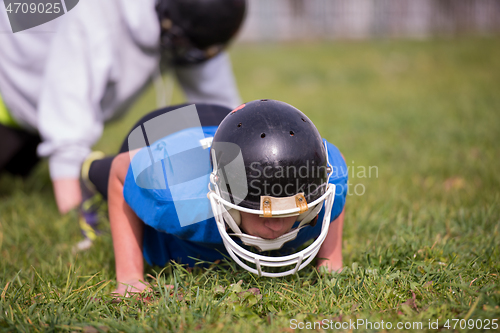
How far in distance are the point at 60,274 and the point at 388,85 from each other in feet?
20.7

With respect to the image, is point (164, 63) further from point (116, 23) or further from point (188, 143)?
point (188, 143)

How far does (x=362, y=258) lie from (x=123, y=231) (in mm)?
1175

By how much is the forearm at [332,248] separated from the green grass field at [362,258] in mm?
79

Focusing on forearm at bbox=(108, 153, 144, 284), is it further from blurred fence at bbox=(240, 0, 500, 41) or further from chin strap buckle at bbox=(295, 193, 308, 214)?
blurred fence at bbox=(240, 0, 500, 41)

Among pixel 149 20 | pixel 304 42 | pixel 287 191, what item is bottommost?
pixel 304 42

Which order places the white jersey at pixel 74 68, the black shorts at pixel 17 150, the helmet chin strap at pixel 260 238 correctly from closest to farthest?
1. the helmet chin strap at pixel 260 238
2. the white jersey at pixel 74 68
3. the black shorts at pixel 17 150

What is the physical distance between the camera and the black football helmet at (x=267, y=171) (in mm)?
1575

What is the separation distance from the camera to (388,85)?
23.6ft

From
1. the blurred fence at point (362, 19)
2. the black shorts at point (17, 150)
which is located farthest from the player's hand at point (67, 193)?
the blurred fence at point (362, 19)

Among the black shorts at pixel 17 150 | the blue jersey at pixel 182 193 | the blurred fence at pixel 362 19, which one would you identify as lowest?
the blurred fence at pixel 362 19

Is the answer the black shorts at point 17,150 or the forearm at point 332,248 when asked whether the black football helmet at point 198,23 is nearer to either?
the black shorts at point 17,150

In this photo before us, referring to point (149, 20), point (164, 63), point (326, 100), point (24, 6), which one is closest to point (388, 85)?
point (326, 100)

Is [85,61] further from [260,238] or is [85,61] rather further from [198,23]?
[260,238]

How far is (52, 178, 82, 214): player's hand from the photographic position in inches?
109
